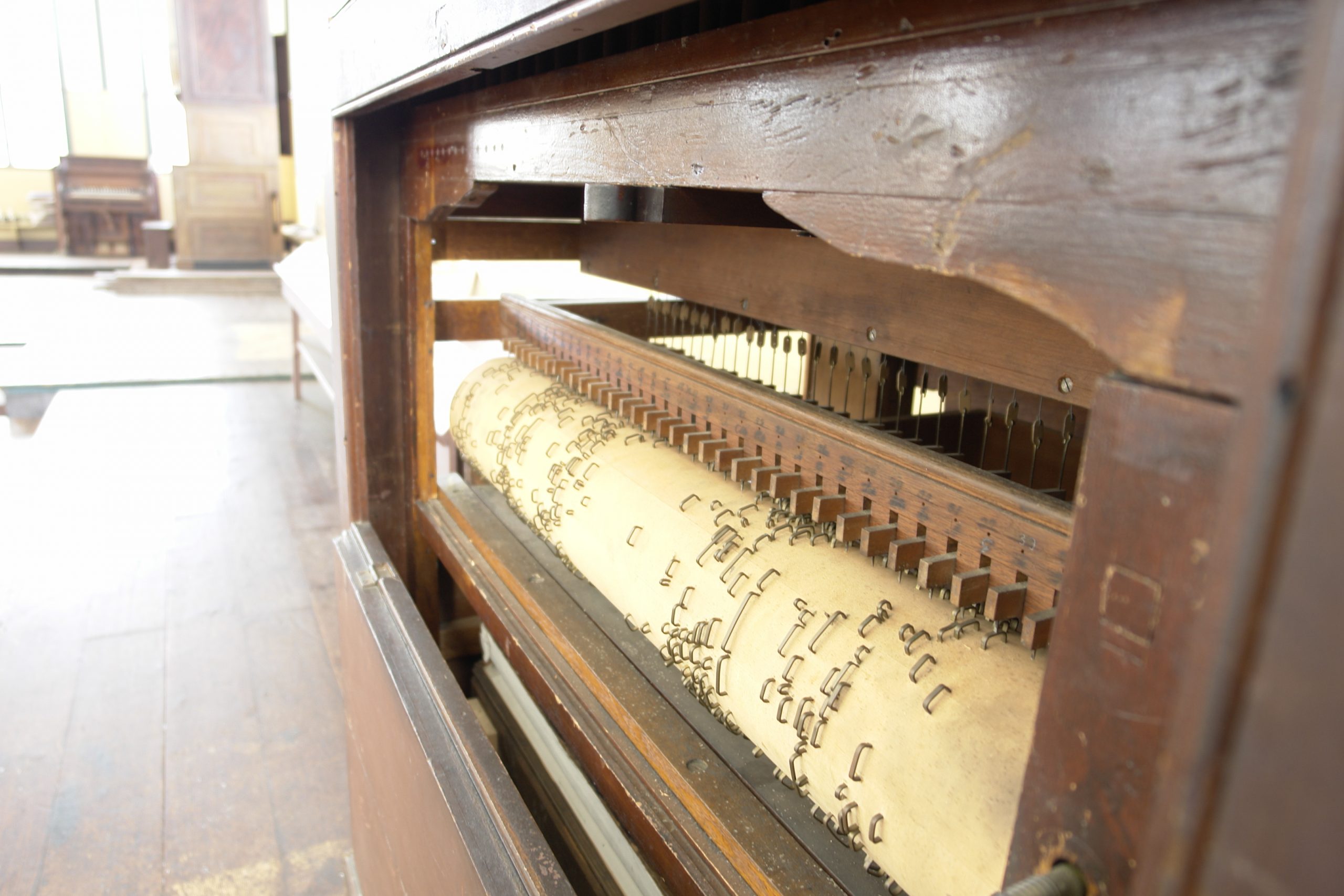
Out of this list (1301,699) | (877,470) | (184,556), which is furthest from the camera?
(184,556)

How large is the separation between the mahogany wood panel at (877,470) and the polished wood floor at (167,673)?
4.70 ft

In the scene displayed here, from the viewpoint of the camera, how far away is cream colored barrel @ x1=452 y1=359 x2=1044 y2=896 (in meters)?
0.74

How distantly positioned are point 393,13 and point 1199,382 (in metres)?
1.31

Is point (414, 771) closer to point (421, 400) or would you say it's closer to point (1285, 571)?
point (421, 400)

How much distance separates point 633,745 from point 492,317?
132 cm

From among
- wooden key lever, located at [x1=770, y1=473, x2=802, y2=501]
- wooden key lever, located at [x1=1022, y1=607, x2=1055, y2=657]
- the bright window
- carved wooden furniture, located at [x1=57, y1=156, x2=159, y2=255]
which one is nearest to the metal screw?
wooden key lever, located at [x1=1022, y1=607, x2=1055, y2=657]

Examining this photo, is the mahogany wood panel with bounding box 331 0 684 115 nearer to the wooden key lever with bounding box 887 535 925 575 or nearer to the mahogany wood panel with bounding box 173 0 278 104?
the wooden key lever with bounding box 887 535 925 575

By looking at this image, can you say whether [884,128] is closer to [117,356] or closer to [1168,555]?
[1168,555]

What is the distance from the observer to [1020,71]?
1.59 ft

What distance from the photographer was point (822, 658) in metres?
0.92

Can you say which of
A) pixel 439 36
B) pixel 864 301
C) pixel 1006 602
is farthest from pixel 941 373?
pixel 439 36

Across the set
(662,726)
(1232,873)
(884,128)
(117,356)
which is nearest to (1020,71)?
(884,128)

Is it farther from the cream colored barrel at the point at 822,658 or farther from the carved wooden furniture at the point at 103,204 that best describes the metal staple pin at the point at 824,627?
the carved wooden furniture at the point at 103,204

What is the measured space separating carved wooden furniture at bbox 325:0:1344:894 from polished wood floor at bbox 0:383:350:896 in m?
0.48
